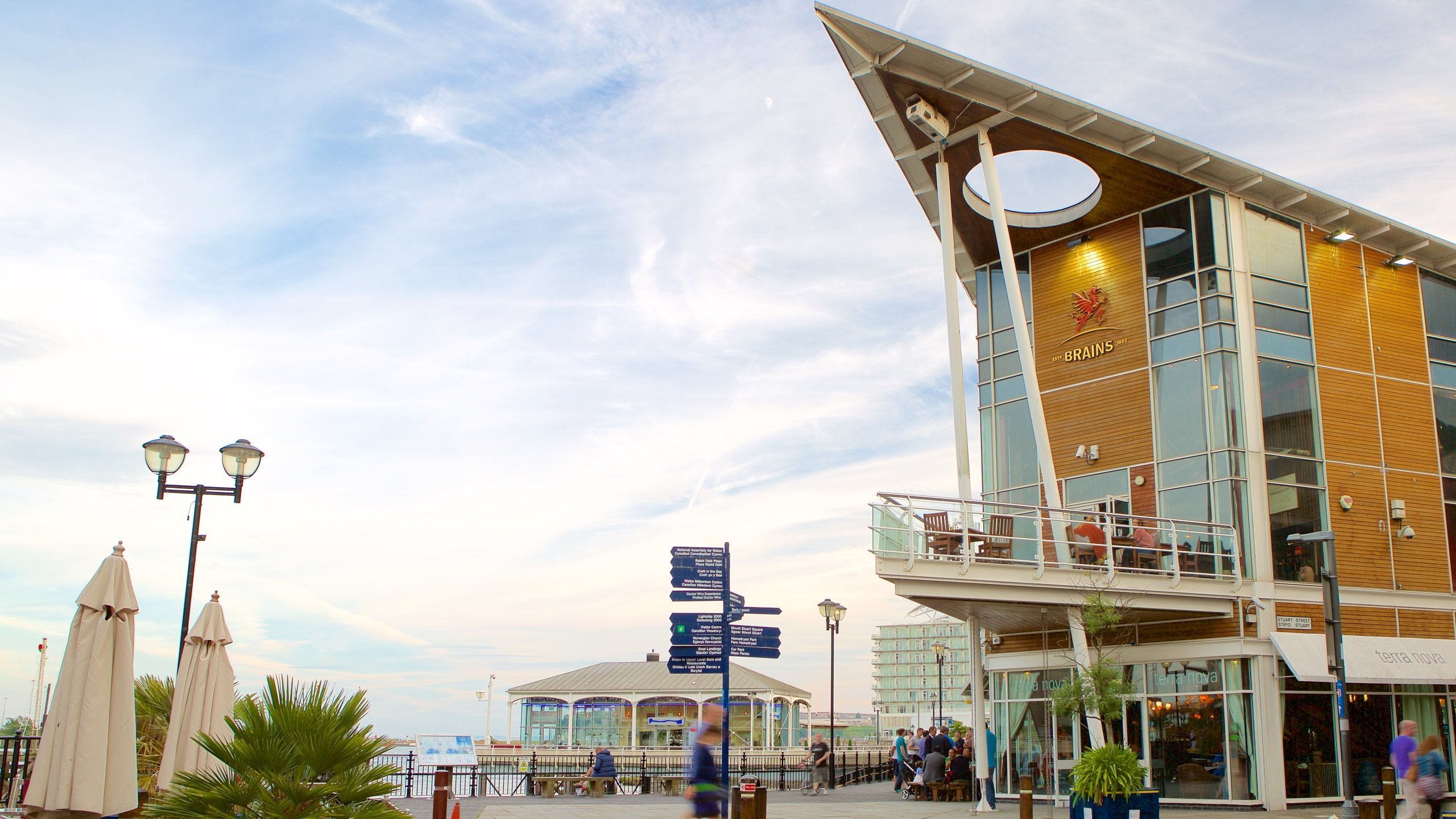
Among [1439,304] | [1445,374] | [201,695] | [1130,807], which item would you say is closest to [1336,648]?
[1130,807]

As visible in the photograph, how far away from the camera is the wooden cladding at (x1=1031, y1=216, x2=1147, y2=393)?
23141 mm

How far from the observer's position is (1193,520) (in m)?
20.5

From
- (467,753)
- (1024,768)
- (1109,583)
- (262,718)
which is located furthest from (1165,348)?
(467,753)

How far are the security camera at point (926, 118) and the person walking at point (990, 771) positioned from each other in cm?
1204

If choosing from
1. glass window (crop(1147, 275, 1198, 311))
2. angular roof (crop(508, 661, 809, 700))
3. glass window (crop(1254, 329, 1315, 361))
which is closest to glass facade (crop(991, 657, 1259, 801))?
glass window (crop(1254, 329, 1315, 361))

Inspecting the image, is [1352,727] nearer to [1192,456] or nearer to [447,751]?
[1192,456]

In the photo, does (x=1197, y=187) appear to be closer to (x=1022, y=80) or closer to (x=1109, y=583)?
(x=1022, y=80)

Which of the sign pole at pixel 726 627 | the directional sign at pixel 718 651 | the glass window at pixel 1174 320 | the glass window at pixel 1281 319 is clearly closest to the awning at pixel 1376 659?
the glass window at pixel 1281 319

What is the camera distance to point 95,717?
9266mm

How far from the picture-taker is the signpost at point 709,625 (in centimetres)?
1692

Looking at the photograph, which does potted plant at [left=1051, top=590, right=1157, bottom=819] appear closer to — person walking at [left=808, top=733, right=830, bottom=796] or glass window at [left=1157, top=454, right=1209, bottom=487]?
glass window at [left=1157, top=454, right=1209, bottom=487]

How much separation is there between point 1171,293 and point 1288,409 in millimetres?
3256

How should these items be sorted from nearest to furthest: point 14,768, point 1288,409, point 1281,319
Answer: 1. point 14,768
2. point 1288,409
3. point 1281,319

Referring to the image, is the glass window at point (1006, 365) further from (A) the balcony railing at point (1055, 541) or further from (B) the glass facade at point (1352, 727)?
(B) the glass facade at point (1352, 727)
